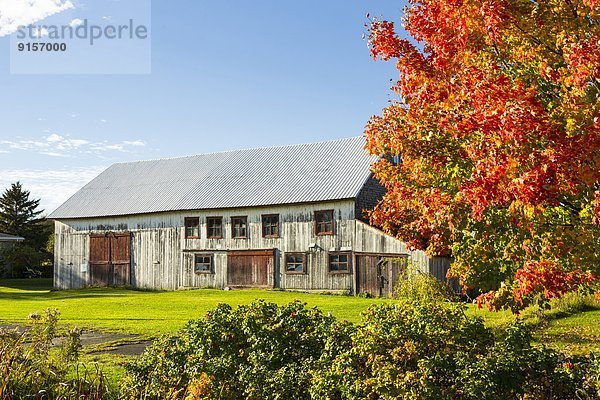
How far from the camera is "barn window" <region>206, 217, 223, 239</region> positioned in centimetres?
3753

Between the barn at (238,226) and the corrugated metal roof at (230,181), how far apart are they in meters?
0.09

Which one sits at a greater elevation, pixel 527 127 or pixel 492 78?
pixel 492 78

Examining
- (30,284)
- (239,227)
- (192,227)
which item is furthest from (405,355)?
(30,284)

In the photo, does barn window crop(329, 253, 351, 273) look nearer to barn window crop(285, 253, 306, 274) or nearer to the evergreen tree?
barn window crop(285, 253, 306, 274)

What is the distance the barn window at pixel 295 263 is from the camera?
3430 centimetres

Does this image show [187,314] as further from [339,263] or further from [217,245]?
[217,245]

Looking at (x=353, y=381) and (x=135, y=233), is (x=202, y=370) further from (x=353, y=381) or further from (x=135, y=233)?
(x=135, y=233)

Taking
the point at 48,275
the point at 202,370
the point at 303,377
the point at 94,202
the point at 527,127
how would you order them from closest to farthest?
the point at 527,127 < the point at 303,377 < the point at 202,370 < the point at 94,202 < the point at 48,275

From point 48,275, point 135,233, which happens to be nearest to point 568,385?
point 135,233

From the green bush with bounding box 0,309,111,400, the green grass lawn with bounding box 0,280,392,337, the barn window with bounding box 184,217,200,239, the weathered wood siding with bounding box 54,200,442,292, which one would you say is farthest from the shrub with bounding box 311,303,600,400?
the barn window with bounding box 184,217,200,239

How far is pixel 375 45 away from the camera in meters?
10.6

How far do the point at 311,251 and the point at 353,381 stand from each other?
87.7 feet

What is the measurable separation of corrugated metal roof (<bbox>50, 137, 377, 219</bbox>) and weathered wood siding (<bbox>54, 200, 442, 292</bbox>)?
609mm

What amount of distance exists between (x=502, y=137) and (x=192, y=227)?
32.7 meters
